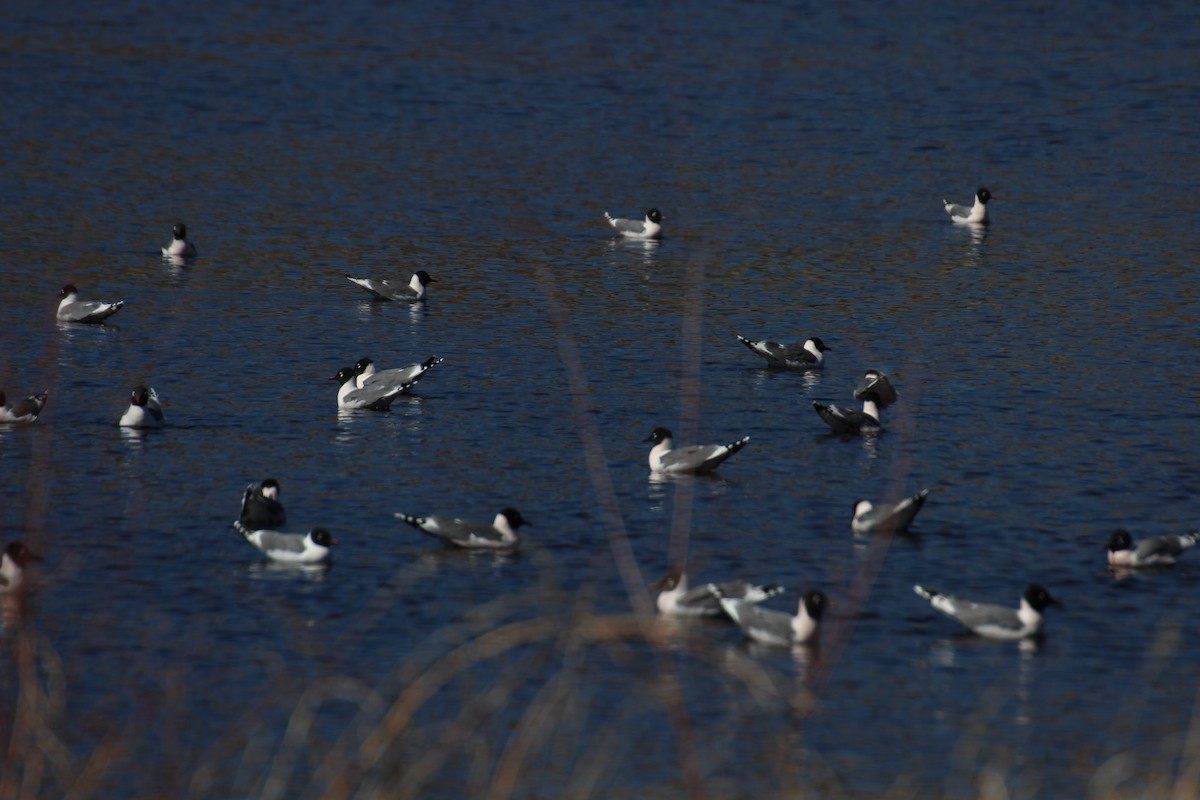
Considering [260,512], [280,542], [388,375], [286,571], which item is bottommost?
[286,571]

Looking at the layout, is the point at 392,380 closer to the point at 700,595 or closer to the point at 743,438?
the point at 743,438

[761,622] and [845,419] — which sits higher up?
[761,622]

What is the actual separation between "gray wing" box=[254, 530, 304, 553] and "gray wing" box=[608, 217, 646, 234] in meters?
20.5

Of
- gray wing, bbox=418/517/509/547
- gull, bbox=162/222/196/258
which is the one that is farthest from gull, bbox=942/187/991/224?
gray wing, bbox=418/517/509/547

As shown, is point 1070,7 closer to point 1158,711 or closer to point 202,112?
point 202,112

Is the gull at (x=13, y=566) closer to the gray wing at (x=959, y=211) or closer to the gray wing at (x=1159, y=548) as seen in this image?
the gray wing at (x=1159, y=548)

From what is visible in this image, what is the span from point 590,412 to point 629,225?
45.0 ft

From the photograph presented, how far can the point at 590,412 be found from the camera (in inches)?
1041

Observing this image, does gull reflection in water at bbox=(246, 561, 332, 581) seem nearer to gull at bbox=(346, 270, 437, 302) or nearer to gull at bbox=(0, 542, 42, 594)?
gull at bbox=(0, 542, 42, 594)

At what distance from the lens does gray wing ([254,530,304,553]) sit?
65.5 feet

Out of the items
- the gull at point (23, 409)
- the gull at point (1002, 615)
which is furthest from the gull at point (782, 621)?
the gull at point (23, 409)

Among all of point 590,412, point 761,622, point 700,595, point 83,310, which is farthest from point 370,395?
point 761,622

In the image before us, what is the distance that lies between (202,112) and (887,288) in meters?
25.1

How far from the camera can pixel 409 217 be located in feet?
136
